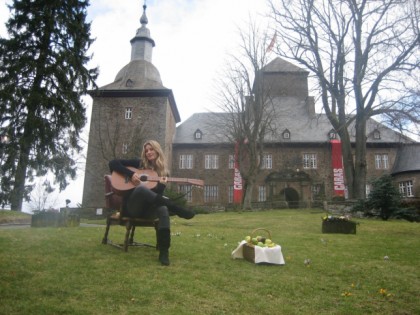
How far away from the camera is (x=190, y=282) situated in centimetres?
393

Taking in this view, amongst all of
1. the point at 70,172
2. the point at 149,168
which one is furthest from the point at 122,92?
the point at 149,168

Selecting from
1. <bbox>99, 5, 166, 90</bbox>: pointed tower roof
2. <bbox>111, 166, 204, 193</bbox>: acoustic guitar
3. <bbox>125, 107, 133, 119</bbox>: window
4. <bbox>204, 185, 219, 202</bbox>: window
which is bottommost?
<bbox>111, 166, 204, 193</bbox>: acoustic guitar

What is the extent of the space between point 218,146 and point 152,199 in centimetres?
3018

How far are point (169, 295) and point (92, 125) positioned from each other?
30.9m

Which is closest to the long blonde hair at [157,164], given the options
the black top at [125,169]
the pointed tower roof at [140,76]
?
the black top at [125,169]

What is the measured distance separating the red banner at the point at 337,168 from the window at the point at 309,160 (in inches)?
68.7

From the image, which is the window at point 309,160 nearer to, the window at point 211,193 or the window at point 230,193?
the window at point 230,193

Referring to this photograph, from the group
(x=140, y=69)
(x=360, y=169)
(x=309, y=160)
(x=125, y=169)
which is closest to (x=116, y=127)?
(x=140, y=69)

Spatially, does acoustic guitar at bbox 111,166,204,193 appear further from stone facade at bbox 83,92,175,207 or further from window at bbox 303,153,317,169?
window at bbox 303,153,317,169

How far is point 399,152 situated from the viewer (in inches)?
1328

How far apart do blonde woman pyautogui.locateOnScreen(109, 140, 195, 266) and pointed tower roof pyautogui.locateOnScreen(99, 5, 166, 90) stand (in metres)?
27.6

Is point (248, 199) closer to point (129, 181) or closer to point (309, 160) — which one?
point (309, 160)

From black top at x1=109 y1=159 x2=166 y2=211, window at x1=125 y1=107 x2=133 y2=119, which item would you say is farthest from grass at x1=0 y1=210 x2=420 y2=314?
window at x1=125 y1=107 x2=133 y2=119

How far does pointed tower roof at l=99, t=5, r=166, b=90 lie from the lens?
32.6 m
